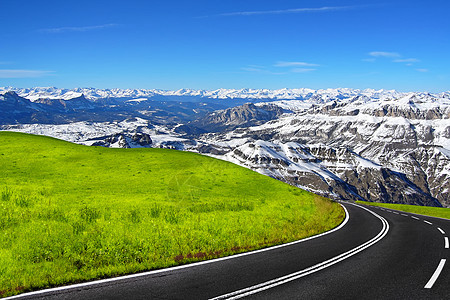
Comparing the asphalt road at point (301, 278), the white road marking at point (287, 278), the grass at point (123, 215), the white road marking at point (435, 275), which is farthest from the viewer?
the grass at point (123, 215)

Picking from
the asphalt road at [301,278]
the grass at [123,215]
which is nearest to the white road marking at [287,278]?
the asphalt road at [301,278]

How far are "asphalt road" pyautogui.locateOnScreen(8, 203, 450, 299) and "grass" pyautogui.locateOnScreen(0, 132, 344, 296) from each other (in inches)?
57.9

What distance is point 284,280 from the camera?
44.9ft

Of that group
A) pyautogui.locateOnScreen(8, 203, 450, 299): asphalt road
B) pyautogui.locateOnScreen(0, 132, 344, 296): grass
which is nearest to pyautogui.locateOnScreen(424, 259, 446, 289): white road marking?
pyautogui.locateOnScreen(8, 203, 450, 299): asphalt road

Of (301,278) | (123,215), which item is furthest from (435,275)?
(123,215)

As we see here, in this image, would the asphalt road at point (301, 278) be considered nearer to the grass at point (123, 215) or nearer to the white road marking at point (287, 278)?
the white road marking at point (287, 278)

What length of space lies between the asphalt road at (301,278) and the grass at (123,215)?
1471mm

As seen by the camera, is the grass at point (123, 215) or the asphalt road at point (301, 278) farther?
the grass at point (123, 215)

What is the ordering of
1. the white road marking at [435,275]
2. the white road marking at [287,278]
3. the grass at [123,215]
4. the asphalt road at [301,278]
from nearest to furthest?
the white road marking at [287,278] < the asphalt road at [301,278] < the white road marking at [435,275] < the grass at [123,215]

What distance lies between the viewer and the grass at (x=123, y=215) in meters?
14.7

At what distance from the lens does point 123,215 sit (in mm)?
21812

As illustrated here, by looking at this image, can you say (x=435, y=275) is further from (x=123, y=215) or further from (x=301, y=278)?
(x=123, y=215)

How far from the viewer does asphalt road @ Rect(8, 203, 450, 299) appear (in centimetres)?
1205

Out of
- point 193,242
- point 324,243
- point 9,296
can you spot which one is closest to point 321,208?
point 324,243
